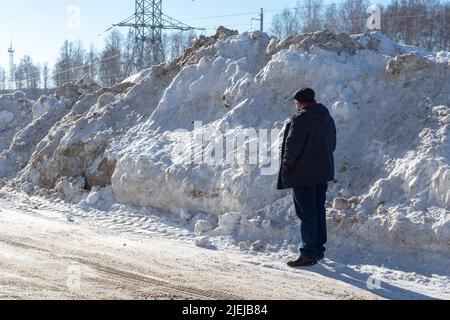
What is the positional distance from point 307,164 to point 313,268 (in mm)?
1102

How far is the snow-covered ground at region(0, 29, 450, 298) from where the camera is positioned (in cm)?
665

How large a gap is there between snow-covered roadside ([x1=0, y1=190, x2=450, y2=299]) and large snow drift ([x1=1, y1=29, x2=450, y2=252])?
239 mm

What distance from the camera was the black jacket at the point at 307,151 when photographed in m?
6.09

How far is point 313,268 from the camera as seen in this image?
616 cm

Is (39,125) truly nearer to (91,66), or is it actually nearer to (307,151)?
(307,151)

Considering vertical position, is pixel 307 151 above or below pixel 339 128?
below

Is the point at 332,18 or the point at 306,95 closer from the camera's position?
the point at 306,95

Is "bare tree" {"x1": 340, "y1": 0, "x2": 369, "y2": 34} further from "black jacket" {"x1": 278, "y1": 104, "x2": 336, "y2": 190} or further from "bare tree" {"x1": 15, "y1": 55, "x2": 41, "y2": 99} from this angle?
"bare tree" {"x1": 15, "y1": 55, "x2": 41, "y2": 99}

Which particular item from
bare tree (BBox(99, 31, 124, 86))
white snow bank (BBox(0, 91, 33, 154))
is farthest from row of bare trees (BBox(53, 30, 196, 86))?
white snow bank (BBox(0, 91, 33, 154))

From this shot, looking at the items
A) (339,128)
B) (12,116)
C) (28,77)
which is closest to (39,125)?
(12,116)

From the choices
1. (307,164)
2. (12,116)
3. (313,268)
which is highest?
(12,116)

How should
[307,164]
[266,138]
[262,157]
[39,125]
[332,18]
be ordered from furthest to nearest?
[332,18] < [39,125] < [266,138] < [262,157] < [307,164]

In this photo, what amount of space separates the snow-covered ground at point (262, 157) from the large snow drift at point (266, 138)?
21 millimetres

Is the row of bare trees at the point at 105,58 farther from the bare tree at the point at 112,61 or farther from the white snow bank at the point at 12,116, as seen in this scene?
the white snow bank at the point at 12,116
